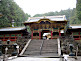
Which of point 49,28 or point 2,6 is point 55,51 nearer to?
point 49,28

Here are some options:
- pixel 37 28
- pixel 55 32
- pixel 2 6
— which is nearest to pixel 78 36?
pixel 55 32

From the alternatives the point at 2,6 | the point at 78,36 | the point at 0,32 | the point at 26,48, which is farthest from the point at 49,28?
the point at 2,6

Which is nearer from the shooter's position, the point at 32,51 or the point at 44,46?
the point at 32,51

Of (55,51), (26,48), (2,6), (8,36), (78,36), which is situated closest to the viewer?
(55,51)

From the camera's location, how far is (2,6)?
28.5m

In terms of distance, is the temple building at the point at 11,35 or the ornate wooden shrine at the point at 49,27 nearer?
the ornate wooden shrine at the point at 49,27

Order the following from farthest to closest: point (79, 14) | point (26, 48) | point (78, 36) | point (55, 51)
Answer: point (79, 14) → point (78, 36) → point (26, 48) → point (55, 51)

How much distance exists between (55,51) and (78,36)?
7956 mm

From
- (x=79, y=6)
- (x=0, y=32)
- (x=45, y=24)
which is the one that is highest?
(x=79, y=6)

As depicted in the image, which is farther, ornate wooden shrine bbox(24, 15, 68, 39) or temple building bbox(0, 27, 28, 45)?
temple building bbox(0, 27, 28, 45)

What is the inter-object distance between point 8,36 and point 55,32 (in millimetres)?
10328

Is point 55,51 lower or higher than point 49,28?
lower

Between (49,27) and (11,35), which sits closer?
(11,35)

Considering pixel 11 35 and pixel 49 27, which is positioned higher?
pixel 49 27
